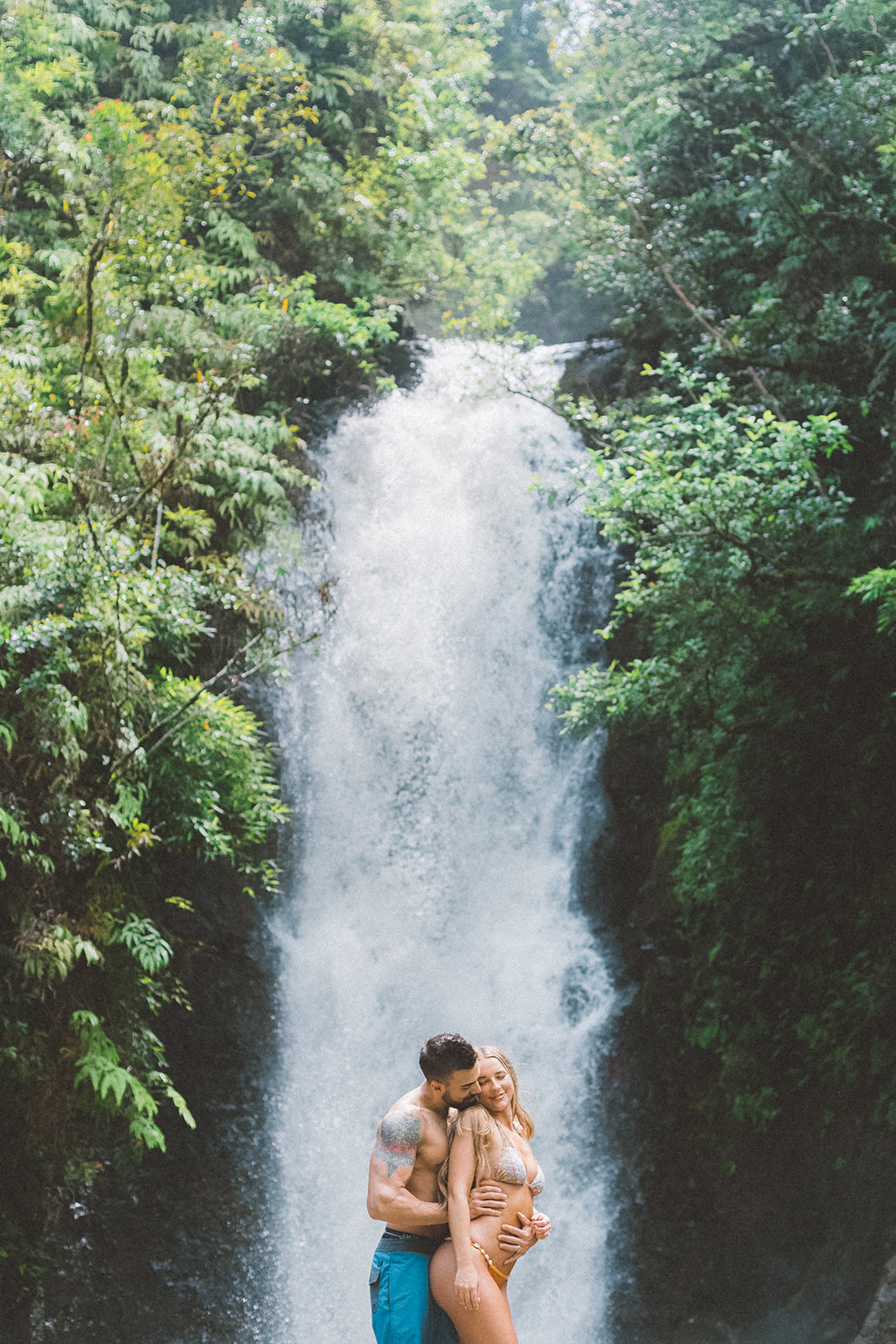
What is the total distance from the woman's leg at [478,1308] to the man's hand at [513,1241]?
77mm

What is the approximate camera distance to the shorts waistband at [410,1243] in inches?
107

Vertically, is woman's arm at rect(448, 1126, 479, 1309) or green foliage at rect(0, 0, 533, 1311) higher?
green foliage at rect(0, 0, 533, 1311)

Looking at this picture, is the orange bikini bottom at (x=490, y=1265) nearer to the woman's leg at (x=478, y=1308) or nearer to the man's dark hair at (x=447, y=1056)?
the woman's leg at (x=478, y=1308)

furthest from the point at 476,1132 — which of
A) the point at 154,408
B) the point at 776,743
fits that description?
the point at 154,408

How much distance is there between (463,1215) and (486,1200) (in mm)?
100

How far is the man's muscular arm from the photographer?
2.67m

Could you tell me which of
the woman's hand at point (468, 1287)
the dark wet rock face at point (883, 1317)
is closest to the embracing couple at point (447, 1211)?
the woman's hand at point (468, 1287)

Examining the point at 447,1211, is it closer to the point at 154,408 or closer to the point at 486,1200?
the point at 486,1200

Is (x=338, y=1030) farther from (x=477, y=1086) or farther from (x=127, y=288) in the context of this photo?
(x=127, y=288)

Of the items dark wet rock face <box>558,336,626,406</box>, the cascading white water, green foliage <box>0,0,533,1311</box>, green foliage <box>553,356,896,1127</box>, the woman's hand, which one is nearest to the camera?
the woman's hand

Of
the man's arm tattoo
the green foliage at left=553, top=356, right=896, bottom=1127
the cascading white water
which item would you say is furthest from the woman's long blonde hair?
the cascading white water

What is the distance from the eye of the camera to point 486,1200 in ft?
8.87

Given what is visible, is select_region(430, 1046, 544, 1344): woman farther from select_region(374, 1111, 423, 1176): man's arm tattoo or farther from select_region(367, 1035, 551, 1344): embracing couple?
select_region(374, 1111, 423, 1176): man's arm tattoo

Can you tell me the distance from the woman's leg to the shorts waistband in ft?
0.16
